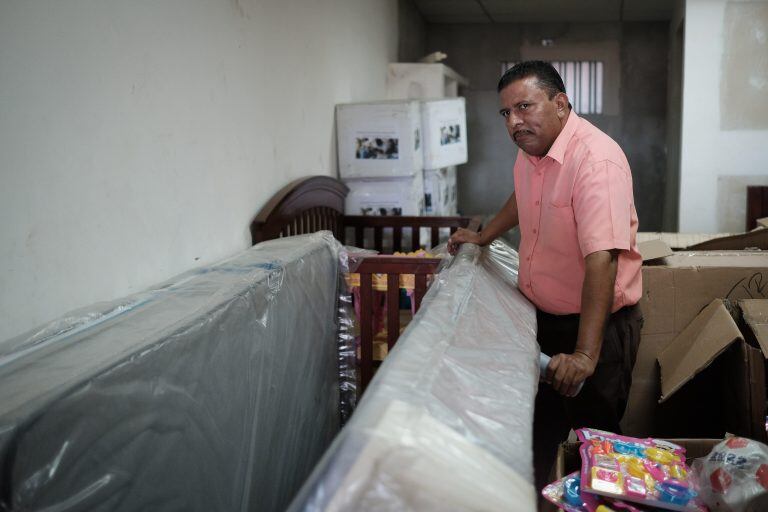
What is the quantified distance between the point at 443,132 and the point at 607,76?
3516 mm

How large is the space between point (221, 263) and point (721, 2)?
341 centimetres

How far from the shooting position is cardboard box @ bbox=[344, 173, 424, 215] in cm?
362

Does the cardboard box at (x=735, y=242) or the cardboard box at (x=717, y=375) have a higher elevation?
the cardboard box at (x=735, y=242)

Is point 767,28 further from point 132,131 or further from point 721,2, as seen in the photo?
point 132,131

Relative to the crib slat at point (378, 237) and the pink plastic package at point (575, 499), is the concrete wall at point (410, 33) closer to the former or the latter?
the crib slat at point (378, 237)

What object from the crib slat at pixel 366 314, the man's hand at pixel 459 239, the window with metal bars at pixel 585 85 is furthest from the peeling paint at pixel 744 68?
the window with metal bars at pixel 585 85

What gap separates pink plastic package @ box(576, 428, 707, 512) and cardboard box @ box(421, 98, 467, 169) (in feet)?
8.94

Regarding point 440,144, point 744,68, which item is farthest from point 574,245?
point 744,68

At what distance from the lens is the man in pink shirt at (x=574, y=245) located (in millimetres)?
1513

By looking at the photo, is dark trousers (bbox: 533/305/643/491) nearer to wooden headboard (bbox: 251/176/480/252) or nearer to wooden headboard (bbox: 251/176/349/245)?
wooden headboard (bbox: 251/176/480/252)

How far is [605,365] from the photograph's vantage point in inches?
71.3

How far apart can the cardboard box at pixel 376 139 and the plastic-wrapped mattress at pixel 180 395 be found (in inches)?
56.5

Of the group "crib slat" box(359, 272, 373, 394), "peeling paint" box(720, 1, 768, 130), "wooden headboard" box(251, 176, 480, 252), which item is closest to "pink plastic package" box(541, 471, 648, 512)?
"crib slat" box(359, 272, 373, 394)

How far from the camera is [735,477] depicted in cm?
121
